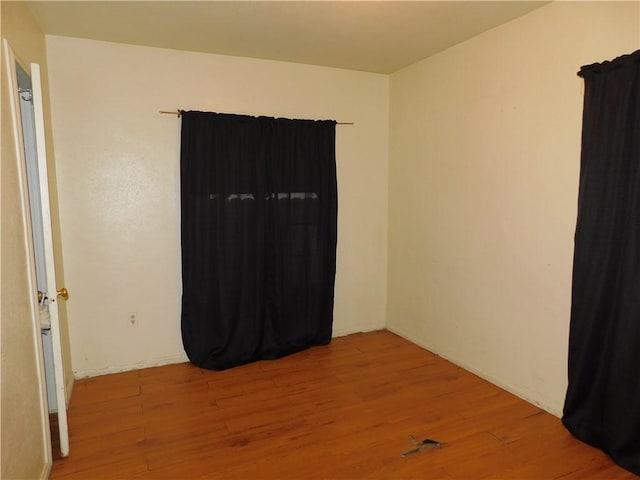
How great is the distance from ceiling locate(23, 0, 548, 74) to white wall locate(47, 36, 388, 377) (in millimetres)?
174

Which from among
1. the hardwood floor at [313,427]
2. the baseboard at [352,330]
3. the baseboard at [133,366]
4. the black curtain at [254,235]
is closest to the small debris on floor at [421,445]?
the hardwood floor at [313,427]

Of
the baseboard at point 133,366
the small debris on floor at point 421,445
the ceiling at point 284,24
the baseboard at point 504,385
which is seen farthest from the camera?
the baseboard at point 133,366

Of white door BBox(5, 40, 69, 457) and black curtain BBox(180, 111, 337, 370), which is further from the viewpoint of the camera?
black curtain BBox(180, 111, 337, 370)

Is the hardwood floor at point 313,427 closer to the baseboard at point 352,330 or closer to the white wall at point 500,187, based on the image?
the white wall at point 500,187

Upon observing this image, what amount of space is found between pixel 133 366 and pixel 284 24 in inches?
112

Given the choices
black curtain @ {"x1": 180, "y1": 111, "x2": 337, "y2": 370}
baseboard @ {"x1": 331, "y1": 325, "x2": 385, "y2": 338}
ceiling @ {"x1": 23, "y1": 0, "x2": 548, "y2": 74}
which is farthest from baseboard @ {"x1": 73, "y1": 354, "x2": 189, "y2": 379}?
ceiling @ {"x1": 23, "y1": 0, "x2": 548, "y2": 74}

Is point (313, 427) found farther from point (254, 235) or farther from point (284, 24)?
point (284, 24)

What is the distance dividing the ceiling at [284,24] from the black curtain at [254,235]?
1.90ft

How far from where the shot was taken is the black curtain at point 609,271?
86.0 inches

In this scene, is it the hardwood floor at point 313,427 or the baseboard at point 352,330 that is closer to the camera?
the hardwood floor at point 313,427

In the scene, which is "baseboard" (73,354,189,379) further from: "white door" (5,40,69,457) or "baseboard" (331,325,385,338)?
"baseboard" (331,325,385,338)

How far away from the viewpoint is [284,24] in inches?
111

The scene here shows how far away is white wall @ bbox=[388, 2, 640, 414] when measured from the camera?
8.38 ft

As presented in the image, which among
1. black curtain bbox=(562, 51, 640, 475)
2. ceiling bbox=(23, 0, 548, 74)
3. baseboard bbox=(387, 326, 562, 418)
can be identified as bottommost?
baseboard bbox=(387, 326, 562, 418)
